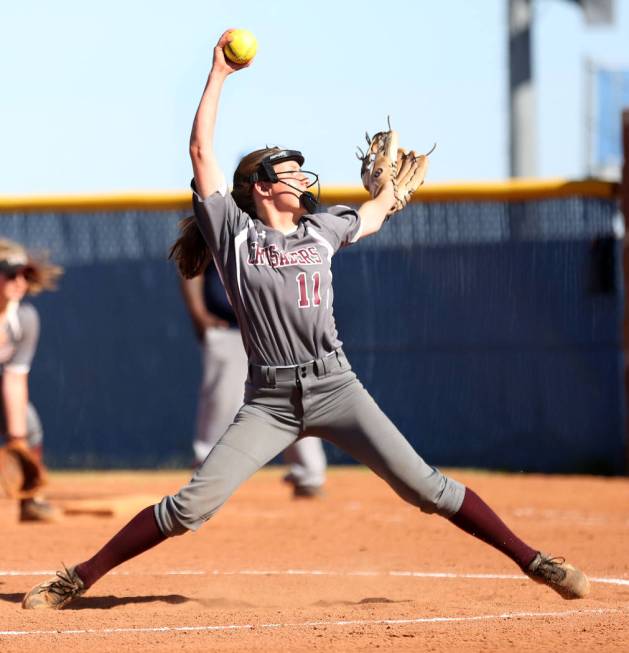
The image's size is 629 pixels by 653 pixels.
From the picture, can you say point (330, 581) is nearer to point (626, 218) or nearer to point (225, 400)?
point (225, 400)

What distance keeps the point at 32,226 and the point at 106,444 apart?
2.16 m

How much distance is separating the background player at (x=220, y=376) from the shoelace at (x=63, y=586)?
4216 mm

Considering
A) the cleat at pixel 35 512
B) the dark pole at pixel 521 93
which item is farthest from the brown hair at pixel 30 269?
the dark pole at pixel 521 93

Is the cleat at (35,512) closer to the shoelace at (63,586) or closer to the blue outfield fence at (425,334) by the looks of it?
the shoelace at (63,586)

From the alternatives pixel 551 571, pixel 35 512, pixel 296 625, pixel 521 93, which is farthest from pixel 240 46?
pixel 521 93

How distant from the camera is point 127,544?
5.44 meters

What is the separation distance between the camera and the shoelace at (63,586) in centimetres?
554

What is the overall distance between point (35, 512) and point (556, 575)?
445cm

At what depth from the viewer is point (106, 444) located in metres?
13.1

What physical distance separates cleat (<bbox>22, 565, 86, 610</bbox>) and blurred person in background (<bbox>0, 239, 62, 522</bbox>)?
3.43 m

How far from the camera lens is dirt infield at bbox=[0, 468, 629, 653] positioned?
4.83 metres

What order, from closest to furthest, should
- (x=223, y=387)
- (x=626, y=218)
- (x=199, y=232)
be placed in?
(x=199, y=232), (x=223, y=387), (x=626, y=218)

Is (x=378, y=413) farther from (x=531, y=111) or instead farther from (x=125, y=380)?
(x=531, y=111)

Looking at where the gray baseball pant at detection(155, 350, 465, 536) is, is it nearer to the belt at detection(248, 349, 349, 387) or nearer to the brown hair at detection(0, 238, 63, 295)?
the belt at detection(248, 349, 349, 387)
